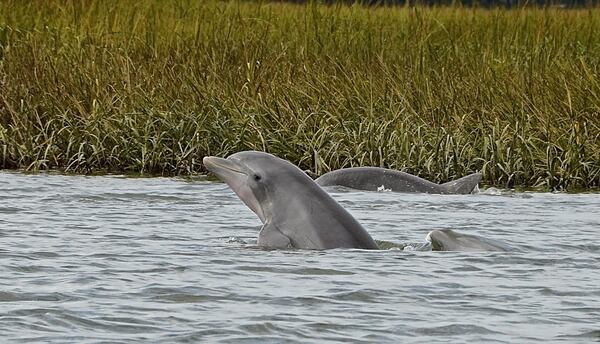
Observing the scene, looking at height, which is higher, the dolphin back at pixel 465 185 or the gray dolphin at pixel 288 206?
the gray dolphin at pixel 288 206

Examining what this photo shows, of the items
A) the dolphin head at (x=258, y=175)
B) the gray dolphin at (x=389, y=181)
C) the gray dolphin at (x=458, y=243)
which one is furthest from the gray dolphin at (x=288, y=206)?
the gray dolphin at (x=389, y=181)

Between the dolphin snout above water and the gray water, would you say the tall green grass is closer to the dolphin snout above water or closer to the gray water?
the gray water

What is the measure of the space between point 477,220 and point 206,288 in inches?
149

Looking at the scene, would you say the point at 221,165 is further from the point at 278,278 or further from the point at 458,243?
the point at 278,278

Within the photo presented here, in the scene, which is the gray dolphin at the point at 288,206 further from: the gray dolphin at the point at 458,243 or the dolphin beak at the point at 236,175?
the gray dolphin at the point at 458,243

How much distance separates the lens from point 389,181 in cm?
1225

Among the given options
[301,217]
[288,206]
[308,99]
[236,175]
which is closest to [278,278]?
[301,217]

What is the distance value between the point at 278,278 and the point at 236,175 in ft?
5.33

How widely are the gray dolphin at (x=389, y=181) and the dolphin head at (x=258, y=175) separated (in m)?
3.14

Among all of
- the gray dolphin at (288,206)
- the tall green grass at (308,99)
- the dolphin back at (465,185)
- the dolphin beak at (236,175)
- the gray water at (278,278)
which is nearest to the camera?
the gray water at (278,278)

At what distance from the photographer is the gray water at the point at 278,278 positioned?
6.36 metres

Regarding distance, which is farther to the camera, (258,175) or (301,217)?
(258,175)

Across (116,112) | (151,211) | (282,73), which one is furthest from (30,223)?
(282,73)

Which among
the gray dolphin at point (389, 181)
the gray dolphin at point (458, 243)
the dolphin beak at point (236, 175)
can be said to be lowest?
the gray dolphin at point (389, 181)
